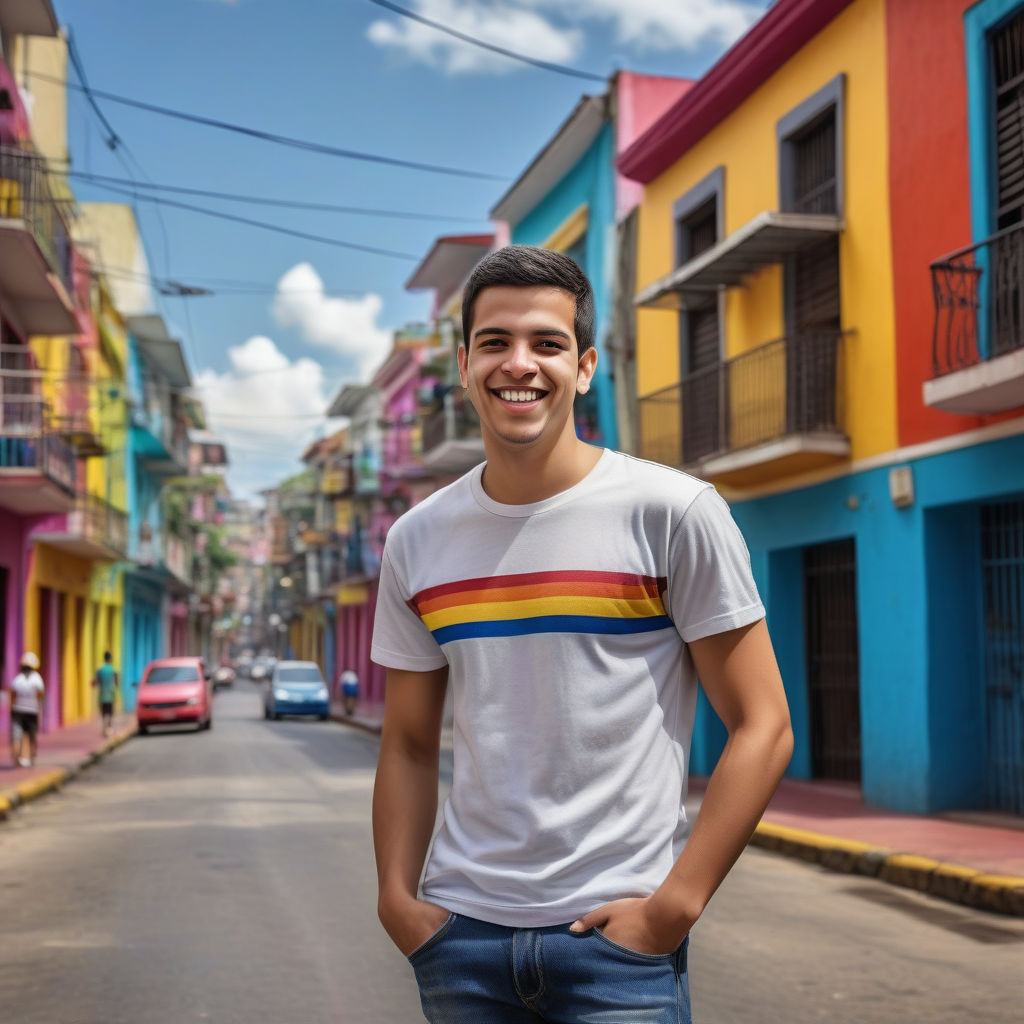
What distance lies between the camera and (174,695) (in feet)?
98.3

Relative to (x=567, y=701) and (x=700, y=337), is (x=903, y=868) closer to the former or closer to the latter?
(x=567, y=701)

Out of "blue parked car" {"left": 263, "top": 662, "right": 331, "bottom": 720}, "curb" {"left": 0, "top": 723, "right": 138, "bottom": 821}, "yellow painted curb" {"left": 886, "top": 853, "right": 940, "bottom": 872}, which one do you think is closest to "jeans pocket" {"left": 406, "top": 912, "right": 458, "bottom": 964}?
"yellow painted curb" {"left": 886, "top": 853, "right": 940, "bottom": 872}

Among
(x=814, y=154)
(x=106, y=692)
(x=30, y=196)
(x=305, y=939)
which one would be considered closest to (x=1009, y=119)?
(x=814, y=154)

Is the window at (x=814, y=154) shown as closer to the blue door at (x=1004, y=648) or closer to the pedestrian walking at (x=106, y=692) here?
the blue door at (x=1004, y=648)

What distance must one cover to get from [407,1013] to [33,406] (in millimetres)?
17203

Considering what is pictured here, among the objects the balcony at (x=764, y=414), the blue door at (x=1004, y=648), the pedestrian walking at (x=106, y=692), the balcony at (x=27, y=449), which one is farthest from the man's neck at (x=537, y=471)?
the pedestrian walking at (x=106, y=692)

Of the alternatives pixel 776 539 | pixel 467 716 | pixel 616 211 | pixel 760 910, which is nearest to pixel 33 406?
pixel 616 211

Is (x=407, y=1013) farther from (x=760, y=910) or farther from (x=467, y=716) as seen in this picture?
(x=467, y=716)

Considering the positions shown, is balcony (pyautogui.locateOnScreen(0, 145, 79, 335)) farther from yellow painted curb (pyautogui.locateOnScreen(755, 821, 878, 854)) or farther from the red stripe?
the red stripe

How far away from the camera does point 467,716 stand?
2.14 meters

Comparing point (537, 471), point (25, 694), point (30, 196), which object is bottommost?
point (25, 694)

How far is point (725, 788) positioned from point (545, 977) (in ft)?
1.20

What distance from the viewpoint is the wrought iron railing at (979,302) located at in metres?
10.9

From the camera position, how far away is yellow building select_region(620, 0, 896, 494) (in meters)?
13.9
